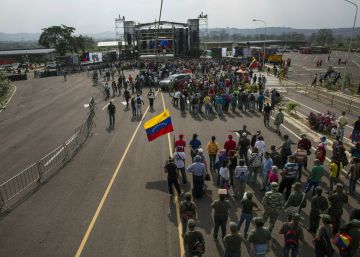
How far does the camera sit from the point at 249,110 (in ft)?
77.9

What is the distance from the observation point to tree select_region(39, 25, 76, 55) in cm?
9325

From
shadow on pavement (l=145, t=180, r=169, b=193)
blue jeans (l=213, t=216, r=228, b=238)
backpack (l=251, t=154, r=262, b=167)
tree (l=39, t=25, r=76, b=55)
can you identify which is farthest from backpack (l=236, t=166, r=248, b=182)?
tree (l=39, t=25, r=76, b=55)

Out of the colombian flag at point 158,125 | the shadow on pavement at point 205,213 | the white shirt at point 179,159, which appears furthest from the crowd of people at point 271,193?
the colombian flag at point 158,125

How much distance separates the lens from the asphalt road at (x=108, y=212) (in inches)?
334

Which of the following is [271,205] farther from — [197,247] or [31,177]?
[31,177]

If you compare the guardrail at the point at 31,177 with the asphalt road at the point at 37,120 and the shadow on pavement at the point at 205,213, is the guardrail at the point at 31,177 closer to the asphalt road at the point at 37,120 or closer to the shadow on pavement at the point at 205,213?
the asphalt road at the point at 37,120

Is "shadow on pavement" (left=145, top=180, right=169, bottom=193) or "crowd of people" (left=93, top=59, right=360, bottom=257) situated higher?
"crowd of people" (left=93, top=59, right=360, bottom=257)

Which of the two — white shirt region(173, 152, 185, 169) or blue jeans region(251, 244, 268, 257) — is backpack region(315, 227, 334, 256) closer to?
blue jeans region(251, 244, 268, 257)

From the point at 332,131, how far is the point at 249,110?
725cm

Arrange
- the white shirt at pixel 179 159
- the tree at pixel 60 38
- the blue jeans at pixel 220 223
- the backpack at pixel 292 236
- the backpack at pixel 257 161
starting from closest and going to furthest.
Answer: the backpack at pixel 292 236 < the blue jeans at pixel 220 223 < the backpack at pixel 257 161 < the white shirt at pixel 179 159 < the tree at pixel 60 38

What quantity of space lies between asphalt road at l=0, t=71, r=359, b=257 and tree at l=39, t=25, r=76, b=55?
8744 cm

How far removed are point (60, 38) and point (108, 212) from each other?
314ft

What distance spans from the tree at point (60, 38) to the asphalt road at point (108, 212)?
87.4 metres

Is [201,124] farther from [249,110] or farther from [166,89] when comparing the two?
[166,89]
